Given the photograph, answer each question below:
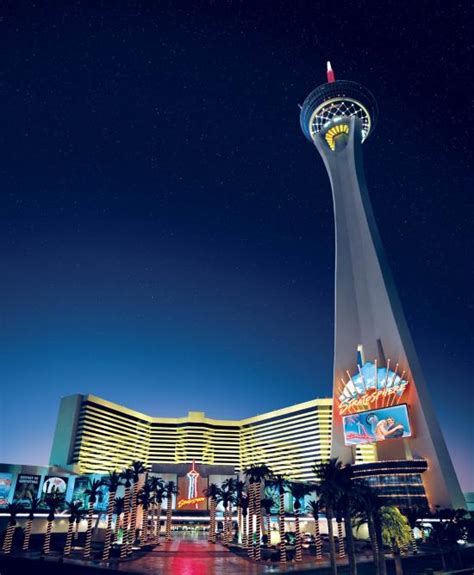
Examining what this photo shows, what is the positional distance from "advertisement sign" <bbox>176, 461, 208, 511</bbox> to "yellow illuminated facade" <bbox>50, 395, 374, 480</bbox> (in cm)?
3896

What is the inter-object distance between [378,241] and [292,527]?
2763 inches

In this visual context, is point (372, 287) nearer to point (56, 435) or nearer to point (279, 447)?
point (279, 447)

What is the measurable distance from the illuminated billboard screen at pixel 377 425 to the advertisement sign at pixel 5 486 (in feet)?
224

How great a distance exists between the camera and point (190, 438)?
18975cm

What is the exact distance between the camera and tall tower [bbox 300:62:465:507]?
83.2 m

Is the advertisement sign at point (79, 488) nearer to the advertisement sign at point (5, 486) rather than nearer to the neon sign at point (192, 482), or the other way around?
the advertisement sign at point (5, 486)

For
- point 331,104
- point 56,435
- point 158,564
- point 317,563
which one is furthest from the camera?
point 56,435

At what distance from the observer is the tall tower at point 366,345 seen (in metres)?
83.2

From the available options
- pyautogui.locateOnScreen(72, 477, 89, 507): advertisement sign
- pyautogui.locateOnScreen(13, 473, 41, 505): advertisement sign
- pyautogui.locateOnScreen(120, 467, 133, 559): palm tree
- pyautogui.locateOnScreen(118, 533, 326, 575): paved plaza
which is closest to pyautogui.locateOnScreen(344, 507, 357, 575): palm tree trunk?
pyautogui.locateOnScreen(118, 533, 326, 575): paved plaza

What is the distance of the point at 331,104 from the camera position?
132500 millimetres

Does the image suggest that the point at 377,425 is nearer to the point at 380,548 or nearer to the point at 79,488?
the point at 380,548

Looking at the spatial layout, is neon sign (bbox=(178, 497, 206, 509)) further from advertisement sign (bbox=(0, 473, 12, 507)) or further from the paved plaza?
the paved plaza

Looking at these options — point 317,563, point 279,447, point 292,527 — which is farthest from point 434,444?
point 279,447

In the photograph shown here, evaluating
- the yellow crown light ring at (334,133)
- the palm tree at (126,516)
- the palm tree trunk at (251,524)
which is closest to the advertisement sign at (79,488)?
the palm tree at (126,516)
